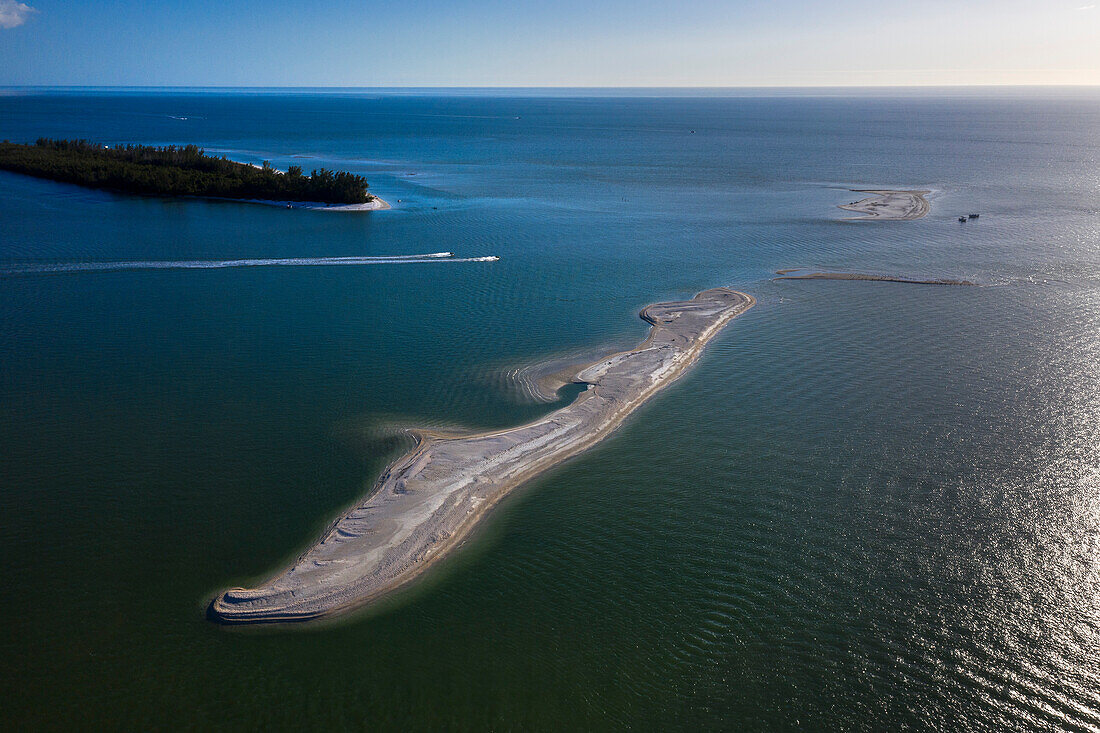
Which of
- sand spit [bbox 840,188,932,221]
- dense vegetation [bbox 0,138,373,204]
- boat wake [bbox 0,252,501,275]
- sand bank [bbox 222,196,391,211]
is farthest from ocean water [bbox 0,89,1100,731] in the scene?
dense vegetation [bbox 0,138,373,204]

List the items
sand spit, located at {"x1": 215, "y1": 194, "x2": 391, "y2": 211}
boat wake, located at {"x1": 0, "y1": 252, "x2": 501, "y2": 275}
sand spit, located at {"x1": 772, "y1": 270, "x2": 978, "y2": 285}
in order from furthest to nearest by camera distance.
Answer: sand spit, located at {"x1": 215, "y1": 194, "x2": 391, "y2": 211}
sand spit, located at {"x1": 772, "y1": 270, "x2": 978, "y2": 285}
boat wake, located at {"x1": 0, "y1": 252, "x2": 501, "y2": 275}

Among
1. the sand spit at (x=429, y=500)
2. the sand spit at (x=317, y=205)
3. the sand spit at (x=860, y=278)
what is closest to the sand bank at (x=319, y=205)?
the sand spit at (x=317, y=205)

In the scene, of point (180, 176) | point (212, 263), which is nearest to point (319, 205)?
point (180, 176)

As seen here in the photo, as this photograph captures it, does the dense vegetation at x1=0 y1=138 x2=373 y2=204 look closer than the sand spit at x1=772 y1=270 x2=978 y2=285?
No

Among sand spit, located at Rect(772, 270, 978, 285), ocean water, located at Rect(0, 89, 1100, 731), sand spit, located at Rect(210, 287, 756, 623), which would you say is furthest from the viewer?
sand spit, located at Rect(772, 270, 978, 285)

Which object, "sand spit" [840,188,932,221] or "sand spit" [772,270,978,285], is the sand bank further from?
"sand spit" [840,188,932,221]

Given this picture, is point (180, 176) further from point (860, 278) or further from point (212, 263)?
point (860, 278)

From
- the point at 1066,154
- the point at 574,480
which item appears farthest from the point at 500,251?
the point at 1066,154
